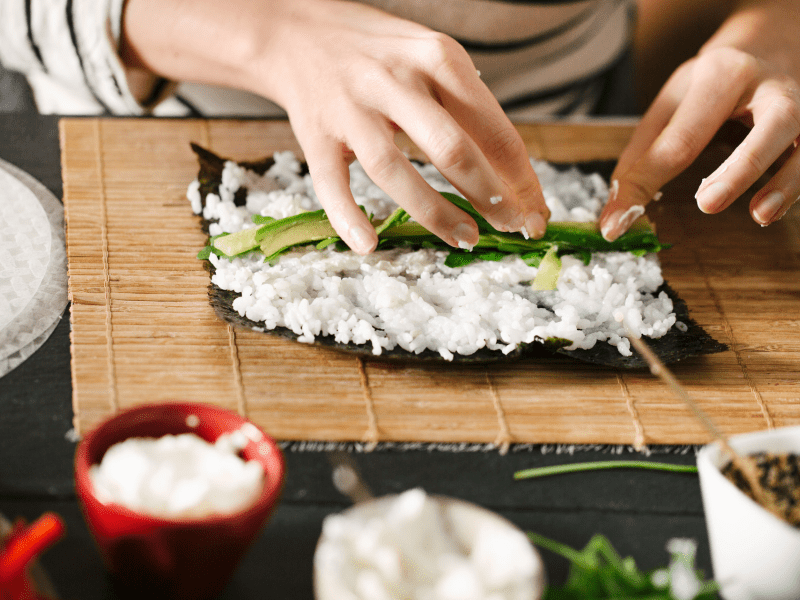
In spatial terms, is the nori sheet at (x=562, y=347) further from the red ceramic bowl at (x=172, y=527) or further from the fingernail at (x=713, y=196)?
the red ceramic bowl at (x=172, y=527)

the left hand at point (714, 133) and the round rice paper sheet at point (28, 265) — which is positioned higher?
the left hand at point (714, 133)

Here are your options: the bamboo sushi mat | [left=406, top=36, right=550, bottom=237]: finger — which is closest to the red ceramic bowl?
the bamboo sushi mat

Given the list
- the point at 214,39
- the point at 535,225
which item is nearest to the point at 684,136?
the point at 535,225

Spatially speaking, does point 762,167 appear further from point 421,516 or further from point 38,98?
point 38,98

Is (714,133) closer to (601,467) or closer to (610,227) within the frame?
(610,227)

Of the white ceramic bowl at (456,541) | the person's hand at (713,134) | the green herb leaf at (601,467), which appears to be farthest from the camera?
the person's hand at (713,134)

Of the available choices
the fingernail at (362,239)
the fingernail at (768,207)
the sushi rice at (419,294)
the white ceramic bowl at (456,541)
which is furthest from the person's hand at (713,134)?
the white ceramic bowl at (456,541)
